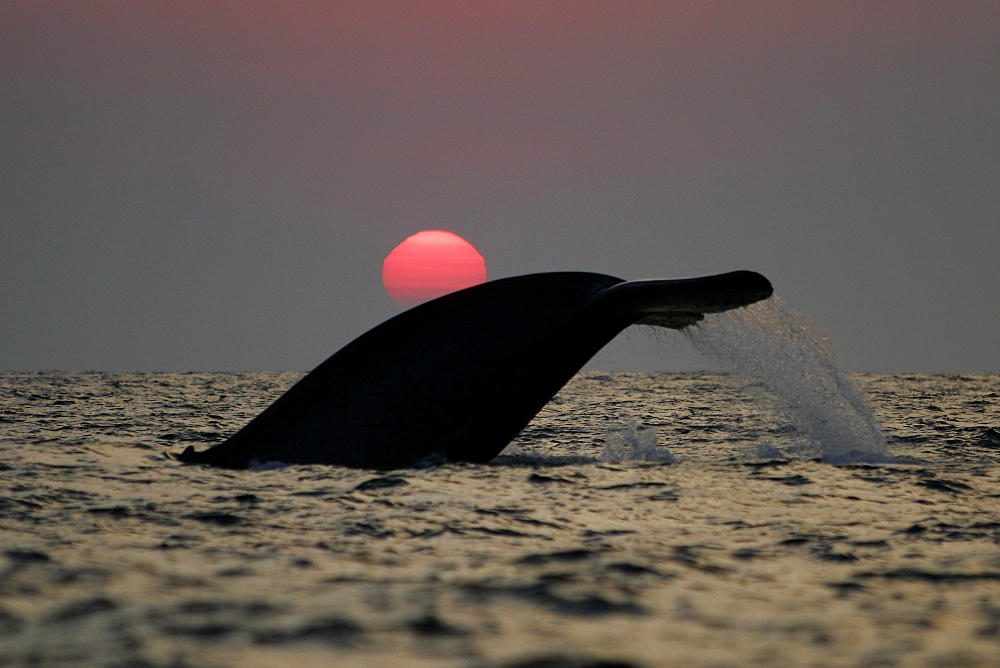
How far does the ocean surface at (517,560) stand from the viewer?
11.7 ft

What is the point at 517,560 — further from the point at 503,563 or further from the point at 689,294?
the point at 689,294

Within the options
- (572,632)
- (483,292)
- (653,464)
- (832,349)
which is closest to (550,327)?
(483,292)

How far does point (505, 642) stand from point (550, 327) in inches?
200

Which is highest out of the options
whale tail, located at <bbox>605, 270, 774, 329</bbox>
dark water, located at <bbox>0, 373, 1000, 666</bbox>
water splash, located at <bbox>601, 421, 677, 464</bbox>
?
whale tail, located at <bbox>605, 270, 774, 329</bbox>

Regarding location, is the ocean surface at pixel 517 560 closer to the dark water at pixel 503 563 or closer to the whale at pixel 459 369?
the dark water at pixel 503 563

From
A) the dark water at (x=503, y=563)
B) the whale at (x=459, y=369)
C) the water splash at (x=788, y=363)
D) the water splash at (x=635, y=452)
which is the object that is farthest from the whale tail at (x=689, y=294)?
the water splash at (x=635, y=452)

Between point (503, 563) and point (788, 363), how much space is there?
20.2 ft

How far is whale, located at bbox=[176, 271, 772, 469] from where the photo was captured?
832 centimetres

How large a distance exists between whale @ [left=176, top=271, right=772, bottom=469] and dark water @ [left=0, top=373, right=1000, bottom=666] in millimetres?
303

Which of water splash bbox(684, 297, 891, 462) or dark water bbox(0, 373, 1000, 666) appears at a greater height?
water splash bbox(684, 297, 891, 462)

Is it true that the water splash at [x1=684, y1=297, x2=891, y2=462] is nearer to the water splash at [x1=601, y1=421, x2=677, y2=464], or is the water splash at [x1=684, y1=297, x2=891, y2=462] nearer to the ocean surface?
the ocean surface

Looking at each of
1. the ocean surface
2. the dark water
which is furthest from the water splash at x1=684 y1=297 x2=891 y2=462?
the dark water

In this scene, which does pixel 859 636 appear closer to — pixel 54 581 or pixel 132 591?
pixel 132 591

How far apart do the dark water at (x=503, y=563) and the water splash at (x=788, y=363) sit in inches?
34.7
